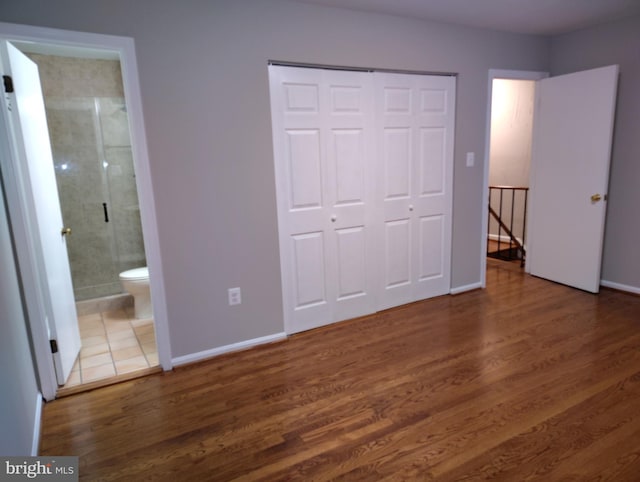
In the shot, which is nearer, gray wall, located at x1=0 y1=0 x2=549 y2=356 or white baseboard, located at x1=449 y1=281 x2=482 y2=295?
gray wall, located at x1=0 y1=0 x2=549 y2=356

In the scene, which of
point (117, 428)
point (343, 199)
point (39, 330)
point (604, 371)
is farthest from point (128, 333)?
point (604, 371)

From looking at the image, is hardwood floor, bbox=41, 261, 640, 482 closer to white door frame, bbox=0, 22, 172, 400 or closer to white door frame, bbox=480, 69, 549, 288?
white door frame, bbox=0, 22, 172, 400

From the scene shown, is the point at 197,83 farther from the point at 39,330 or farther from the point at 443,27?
the point at 443,27

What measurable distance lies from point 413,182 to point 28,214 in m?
2.73

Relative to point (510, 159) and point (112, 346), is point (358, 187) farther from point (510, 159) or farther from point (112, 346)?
point (510, 159)

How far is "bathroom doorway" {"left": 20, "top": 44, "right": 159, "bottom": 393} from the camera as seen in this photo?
3.61 metres

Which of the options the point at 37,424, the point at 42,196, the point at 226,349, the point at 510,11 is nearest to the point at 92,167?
the point at 42,196

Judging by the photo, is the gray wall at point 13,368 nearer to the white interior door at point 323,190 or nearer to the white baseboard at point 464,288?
the white interior door at point 323,190

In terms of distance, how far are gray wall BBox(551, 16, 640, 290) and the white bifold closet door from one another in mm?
1387

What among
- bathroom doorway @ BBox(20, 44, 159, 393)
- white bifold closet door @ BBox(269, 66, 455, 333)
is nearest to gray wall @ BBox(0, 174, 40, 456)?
bathroom doorway @ BBox(20, 44, 159, 393)

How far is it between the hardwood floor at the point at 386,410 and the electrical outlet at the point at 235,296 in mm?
367

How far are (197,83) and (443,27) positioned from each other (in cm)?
210

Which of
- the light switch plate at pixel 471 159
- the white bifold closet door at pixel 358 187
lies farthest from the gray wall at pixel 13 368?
the light switch plate at pixel 471 159

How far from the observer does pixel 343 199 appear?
10.3 ft
